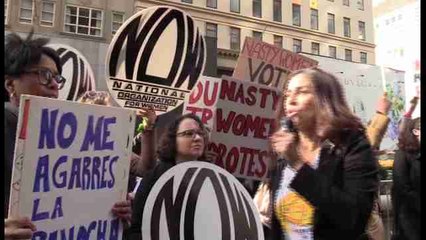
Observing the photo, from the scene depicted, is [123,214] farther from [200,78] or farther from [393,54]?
[393,54]

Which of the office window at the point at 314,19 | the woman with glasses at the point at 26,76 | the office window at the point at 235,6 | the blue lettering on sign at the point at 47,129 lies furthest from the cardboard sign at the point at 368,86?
the blue lettering on sign at the point at 47,129

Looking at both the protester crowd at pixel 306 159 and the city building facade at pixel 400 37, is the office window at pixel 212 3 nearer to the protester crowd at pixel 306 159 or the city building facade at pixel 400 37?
the protester crowd at pixel 306 159

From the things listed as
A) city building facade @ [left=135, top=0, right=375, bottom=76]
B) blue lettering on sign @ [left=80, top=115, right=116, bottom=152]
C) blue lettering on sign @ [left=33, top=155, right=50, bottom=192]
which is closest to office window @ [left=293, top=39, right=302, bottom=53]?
city building facade @ [left=135, top=0, right=375, bottom=76]

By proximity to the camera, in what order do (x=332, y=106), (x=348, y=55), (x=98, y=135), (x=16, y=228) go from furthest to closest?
(x=348, y=55), (x=332, y=106), (x=98, y=135), (x=16, y=228)

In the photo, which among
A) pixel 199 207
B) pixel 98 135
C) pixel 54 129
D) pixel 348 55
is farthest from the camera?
pixel 348 55

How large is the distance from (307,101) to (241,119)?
0.39m

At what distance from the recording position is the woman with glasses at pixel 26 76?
1537 mm

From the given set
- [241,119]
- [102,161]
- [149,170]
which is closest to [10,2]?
[102,161]

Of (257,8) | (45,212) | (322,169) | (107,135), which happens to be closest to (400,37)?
(257,8)

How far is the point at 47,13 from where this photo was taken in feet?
5.56

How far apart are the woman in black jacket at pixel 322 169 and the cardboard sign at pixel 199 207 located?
164 mm

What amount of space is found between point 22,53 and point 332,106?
1.00 metres

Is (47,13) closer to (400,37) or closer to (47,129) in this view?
(47,129)

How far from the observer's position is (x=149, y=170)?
191 centimetres
